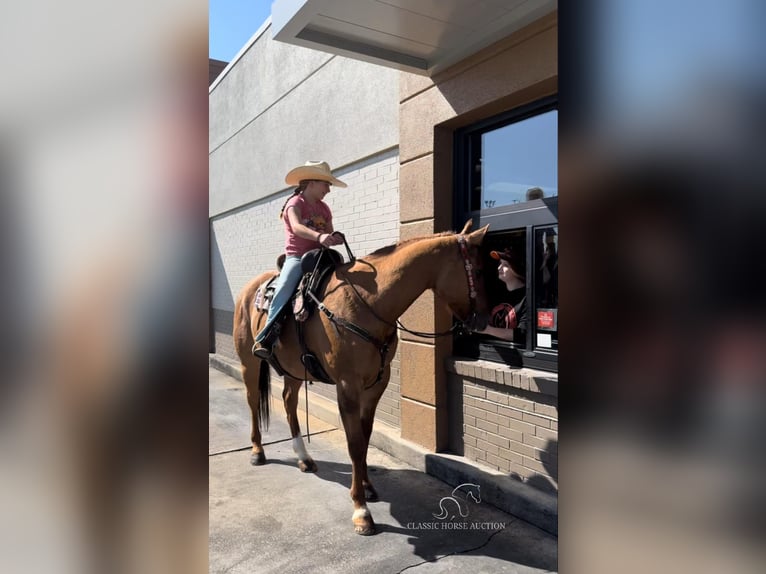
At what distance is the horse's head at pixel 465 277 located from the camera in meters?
3.20

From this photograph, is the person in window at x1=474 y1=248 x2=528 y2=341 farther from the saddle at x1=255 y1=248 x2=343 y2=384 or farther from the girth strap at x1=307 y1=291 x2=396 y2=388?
the saddle at x1=255 y1=248 x2=343 y2=384

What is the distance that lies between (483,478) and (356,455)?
1038mm

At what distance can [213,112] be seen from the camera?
11430 mm

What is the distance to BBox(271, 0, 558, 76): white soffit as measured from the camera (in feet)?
11.0

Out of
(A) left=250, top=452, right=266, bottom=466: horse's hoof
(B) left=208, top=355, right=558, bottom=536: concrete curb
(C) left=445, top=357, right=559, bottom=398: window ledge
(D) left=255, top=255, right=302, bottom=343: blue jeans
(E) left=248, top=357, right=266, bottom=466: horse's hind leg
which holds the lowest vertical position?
(A) left=250, top=452, right=266, bottom=466: horse's hoof

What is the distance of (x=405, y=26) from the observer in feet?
12.1

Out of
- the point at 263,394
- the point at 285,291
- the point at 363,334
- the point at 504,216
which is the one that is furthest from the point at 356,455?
the point at 504,216

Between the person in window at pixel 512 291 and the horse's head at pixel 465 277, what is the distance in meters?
0.27

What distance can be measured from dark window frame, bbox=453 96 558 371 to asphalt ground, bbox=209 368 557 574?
114 cm

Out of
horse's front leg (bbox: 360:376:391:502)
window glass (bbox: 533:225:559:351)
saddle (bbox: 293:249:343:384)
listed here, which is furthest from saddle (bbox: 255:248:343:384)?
window glass (bbox: 533:225:559:351)
